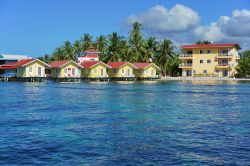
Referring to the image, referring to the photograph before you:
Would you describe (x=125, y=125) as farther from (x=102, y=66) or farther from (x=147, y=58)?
A: (x=147, y=58)

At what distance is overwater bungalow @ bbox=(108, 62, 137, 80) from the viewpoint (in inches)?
3369

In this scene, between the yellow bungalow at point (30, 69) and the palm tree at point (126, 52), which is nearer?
the yellow bungalow at point (30, 69)

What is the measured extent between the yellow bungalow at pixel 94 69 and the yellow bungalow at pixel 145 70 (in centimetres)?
854

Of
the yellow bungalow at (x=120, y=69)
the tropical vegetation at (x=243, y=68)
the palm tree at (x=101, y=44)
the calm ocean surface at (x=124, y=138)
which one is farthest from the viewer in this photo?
the palm tree at (x=101, y=44)

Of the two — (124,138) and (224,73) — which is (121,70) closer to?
(224,73)

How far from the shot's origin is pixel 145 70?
89938mm

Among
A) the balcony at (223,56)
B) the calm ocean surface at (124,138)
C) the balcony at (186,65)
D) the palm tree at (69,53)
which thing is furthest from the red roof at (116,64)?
the calm ocean surface at (124,138)

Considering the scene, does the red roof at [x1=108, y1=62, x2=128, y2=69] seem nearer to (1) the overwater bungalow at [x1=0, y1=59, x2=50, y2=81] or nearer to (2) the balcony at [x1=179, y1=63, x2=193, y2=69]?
(1) the overwater bungalow at [x1=0, y1=59, x2=50, y2=81]

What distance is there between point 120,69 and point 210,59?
2388cm

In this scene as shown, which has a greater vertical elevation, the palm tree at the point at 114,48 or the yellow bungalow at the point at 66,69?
the palm tree at the point at 114,48

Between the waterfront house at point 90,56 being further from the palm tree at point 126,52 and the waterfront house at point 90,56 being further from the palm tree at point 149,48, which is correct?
the palm tree at point 149,48

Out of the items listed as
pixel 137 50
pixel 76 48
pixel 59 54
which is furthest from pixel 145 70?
pixel 59 54

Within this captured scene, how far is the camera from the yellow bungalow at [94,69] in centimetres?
8231

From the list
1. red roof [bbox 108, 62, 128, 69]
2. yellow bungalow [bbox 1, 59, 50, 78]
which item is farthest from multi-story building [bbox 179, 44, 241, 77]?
yellow bungalow [bbox 1, 59, 50, 78]
